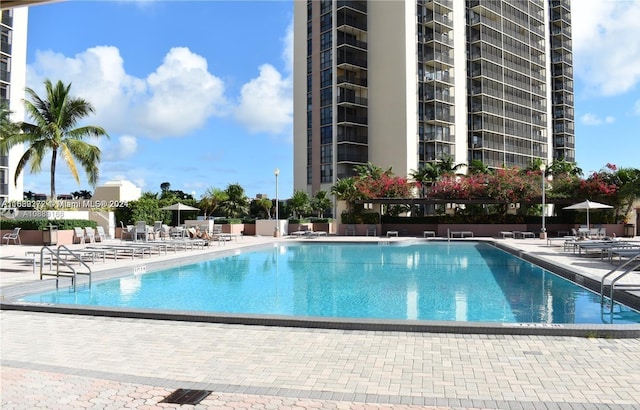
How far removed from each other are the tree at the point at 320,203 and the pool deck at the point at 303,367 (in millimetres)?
44914

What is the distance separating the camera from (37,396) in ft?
12.7

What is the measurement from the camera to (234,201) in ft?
126

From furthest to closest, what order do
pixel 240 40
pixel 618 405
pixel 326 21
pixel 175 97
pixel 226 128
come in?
pixel 326 21 < pixel 226 128 < pixel 175 97 < pixel 240 40 < pixel 618 405

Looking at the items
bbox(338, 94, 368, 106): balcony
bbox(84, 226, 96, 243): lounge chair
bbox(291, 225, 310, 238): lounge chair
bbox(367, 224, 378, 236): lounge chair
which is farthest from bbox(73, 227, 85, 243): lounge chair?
bbox(338, 94, 368, 106): balcony

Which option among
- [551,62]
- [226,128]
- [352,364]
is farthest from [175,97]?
[551,62]

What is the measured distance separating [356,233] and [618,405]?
26437mm

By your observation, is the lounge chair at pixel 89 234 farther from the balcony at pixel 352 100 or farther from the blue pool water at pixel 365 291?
the balcony at pixel 352 100

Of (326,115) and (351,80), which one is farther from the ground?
(351,80)

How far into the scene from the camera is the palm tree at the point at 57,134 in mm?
23672

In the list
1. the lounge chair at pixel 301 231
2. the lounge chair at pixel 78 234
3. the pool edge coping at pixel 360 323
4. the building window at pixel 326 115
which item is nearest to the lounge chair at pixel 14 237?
the lounge chair at pixel 78 234

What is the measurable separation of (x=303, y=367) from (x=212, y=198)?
33.4 m

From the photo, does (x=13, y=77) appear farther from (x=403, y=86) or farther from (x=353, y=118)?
(x=403, y=86)

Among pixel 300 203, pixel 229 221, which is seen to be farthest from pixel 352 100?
pixel 229 221

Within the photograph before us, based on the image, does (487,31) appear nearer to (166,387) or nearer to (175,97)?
(175,97)
